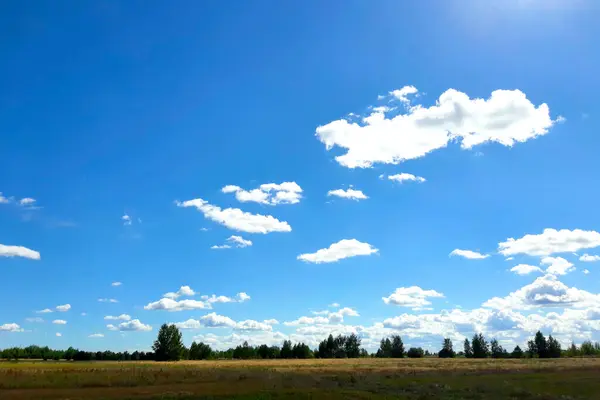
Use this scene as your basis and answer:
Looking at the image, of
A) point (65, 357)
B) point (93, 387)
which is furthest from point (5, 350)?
point (93, 387)

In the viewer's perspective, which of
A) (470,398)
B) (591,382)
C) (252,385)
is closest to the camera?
(470,398)

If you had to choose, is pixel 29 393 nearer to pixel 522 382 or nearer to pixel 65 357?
pixel 522 382

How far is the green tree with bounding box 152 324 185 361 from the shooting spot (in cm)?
16188

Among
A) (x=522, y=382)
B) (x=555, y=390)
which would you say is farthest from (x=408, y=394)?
(x=522, y=382)

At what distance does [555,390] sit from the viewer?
52844 mm

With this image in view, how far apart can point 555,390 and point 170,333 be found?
438 ft

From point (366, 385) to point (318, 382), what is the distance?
540cm

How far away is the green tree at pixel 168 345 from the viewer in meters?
162

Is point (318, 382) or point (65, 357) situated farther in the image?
point (65, 357)

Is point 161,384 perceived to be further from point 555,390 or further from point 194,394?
point 555,390

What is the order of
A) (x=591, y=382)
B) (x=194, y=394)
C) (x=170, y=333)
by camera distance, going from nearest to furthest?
(x=194, y=394) → (x=591, y=382) → (x=170, y=333)

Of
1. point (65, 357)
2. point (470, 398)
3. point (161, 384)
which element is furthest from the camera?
point (65, 357)

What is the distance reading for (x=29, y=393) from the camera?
43656mm

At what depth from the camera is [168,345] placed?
162250mm
